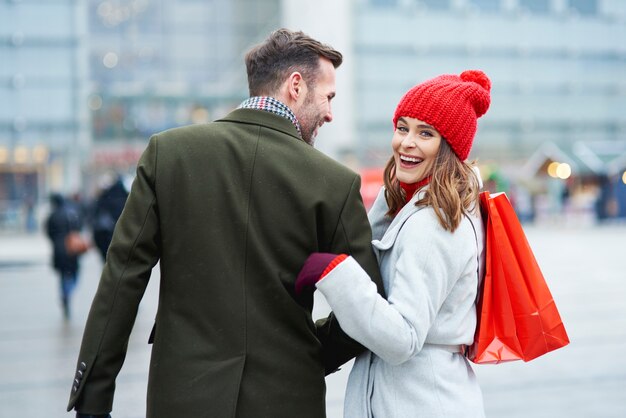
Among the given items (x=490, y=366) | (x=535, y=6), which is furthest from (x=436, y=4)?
(x=490, y=366)

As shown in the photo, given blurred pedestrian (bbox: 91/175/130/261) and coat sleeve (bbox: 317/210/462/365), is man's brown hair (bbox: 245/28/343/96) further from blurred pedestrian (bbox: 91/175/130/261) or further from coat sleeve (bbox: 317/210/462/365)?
blurred pedestrian (bbox: 91/175/130/261)

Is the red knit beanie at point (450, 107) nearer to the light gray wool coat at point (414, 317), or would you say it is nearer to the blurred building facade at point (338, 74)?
the light gray wool coat at point (414, 317)

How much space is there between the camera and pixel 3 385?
6.89 meters

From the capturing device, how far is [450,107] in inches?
100.0

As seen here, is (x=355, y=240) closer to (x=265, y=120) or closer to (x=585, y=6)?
(x=265, y=120)

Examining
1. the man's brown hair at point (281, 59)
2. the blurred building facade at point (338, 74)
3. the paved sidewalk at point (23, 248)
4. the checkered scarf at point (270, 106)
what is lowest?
the paved sidewalk at point (23, 248)

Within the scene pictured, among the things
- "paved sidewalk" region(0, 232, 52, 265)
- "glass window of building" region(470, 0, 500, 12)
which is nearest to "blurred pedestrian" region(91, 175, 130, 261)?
"paved sidewalk" region(0, 232, 52, 265)

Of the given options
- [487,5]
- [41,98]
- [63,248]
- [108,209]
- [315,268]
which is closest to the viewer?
[315,268]

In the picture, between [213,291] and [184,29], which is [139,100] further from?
[213,291]

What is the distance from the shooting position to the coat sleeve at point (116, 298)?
239 centimetres

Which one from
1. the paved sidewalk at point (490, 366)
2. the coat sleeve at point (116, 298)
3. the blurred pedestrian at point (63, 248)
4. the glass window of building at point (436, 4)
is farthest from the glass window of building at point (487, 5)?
the coat sleeve at point (116, 298)

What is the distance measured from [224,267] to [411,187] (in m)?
0.69

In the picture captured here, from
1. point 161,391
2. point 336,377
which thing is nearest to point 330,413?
point 336,377

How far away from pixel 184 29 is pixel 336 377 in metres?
41.7
